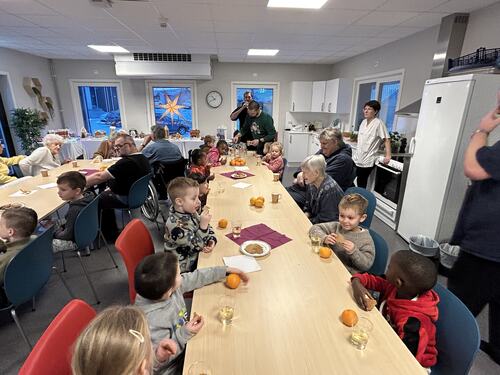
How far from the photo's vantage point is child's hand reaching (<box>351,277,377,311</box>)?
1.24 metres

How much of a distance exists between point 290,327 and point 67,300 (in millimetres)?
2300

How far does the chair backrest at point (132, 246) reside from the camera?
1.57 meters

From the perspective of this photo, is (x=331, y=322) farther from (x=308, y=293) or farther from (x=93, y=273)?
(x=93, y=273)

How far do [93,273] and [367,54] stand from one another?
5.99 m

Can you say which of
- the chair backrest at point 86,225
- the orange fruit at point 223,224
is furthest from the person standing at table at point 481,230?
the chair backrest at point 86,225

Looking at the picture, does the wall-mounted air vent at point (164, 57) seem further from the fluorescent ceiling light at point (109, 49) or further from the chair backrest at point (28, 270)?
the chair backrest at point (28, 270)

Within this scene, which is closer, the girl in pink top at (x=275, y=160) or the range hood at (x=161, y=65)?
the girl in pink top at (x=275, y=160)

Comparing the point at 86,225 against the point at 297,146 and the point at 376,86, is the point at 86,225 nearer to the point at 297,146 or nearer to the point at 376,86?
the point at 376,86

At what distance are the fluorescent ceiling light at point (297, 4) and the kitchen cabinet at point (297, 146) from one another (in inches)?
167

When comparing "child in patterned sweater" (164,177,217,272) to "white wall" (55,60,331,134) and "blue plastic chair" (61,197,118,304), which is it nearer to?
"blue plastic chair" (61,197,118,304)

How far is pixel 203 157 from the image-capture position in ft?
11.2

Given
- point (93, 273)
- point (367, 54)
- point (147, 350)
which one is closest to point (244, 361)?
point (147, 350)

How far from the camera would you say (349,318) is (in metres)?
1.14

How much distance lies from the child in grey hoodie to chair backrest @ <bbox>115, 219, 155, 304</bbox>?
388 millimetres
